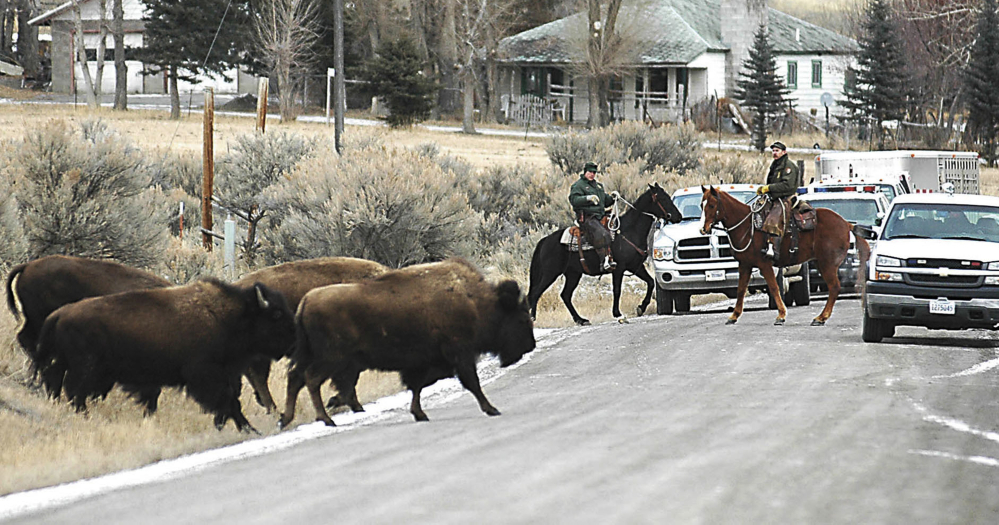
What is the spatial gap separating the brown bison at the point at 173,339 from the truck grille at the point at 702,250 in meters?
12.2

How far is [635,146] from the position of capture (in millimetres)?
41094

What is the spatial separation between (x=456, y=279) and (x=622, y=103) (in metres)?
71.3

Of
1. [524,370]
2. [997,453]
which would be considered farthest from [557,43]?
[997,453]

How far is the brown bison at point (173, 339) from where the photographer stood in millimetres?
10523

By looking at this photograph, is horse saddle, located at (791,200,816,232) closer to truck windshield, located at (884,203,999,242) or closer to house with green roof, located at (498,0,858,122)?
truck windshield, located at (884,203,999,242)

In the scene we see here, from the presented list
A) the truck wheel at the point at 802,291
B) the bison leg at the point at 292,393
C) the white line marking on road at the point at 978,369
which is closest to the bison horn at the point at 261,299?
the bison leg at the point at 292,393

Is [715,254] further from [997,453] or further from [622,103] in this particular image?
[622,103]

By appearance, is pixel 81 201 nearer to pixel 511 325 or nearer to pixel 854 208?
pixel 511 325

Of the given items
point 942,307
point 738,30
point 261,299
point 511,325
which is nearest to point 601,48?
point 738,30

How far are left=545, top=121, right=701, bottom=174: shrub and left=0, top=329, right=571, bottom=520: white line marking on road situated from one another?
27.2 metres

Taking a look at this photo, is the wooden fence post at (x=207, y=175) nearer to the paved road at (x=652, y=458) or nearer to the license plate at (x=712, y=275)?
the license plate at (x=712, y=275)

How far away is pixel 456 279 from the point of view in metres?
11.1

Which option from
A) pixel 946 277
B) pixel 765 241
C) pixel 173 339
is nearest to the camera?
pixel 173 339

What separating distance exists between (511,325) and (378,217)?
1439 centimetres
